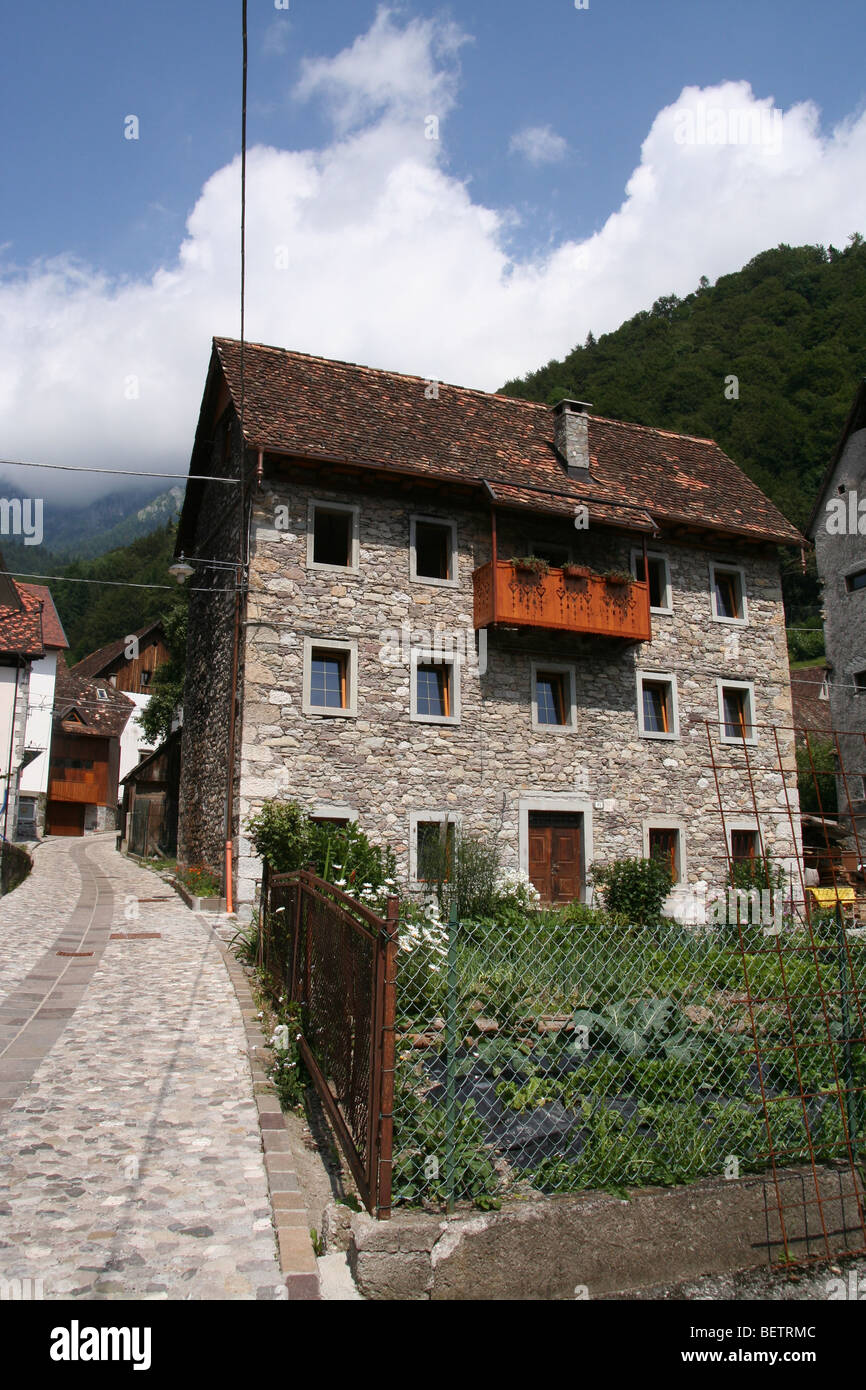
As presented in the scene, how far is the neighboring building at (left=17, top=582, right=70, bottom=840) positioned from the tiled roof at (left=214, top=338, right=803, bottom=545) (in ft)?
69.2

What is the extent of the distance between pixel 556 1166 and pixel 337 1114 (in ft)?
3.91

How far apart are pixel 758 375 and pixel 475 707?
32936mm

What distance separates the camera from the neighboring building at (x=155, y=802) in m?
23.7

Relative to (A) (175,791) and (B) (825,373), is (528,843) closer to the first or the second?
(A) (175,791)

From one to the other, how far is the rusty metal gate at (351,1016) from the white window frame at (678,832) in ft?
40.0

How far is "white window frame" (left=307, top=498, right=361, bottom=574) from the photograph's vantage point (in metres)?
16.8

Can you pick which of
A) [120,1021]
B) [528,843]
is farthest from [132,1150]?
[528,843]

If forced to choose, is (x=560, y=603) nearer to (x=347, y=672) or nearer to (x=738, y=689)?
(x=347, y=672)

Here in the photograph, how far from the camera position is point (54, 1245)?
3998 mm

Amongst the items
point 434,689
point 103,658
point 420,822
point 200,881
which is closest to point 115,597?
point 103,658

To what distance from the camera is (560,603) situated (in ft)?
58.2

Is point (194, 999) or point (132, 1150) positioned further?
point (194, 999)

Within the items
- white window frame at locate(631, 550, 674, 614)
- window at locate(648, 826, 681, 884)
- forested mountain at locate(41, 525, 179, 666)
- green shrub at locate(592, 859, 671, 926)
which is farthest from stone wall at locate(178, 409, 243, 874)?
forested mountain at locate(41, 525, 179, 666)

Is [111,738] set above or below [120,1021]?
above
